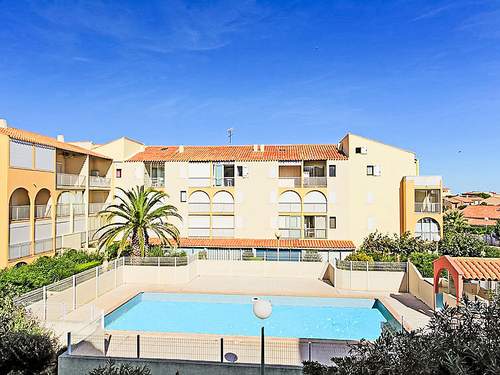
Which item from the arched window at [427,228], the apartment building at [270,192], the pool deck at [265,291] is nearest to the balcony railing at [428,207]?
the apartment building at [270,192]

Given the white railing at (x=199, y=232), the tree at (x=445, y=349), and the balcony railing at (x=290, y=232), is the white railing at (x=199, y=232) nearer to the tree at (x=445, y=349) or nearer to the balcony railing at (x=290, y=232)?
the balcony railing at (x=290, y=232)

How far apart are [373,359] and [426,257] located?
20.4 meters

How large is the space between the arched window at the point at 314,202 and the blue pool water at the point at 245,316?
11608mm

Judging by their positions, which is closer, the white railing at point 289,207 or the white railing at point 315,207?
the white railing at point 315,207

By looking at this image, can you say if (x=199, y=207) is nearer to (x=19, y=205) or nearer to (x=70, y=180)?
(x=70, y=180)

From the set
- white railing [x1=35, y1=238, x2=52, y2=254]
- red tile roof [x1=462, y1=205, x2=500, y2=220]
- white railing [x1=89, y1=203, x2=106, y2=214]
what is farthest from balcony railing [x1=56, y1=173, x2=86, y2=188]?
red tile roof [x1=462, y1=205, x2=500, y2=220]

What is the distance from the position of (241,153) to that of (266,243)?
862 centimetres

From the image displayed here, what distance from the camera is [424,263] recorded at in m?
23.7

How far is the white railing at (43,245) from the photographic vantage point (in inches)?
936

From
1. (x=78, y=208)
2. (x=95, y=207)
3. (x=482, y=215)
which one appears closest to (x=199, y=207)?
(x=95, y=207)

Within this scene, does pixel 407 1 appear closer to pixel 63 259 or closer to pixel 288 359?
pixel 288 359

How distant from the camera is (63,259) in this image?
73.9 ft

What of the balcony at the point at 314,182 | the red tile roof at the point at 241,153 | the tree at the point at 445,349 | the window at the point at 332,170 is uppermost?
the red tile roof at the point at 241,153

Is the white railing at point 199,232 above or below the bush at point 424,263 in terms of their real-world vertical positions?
above
